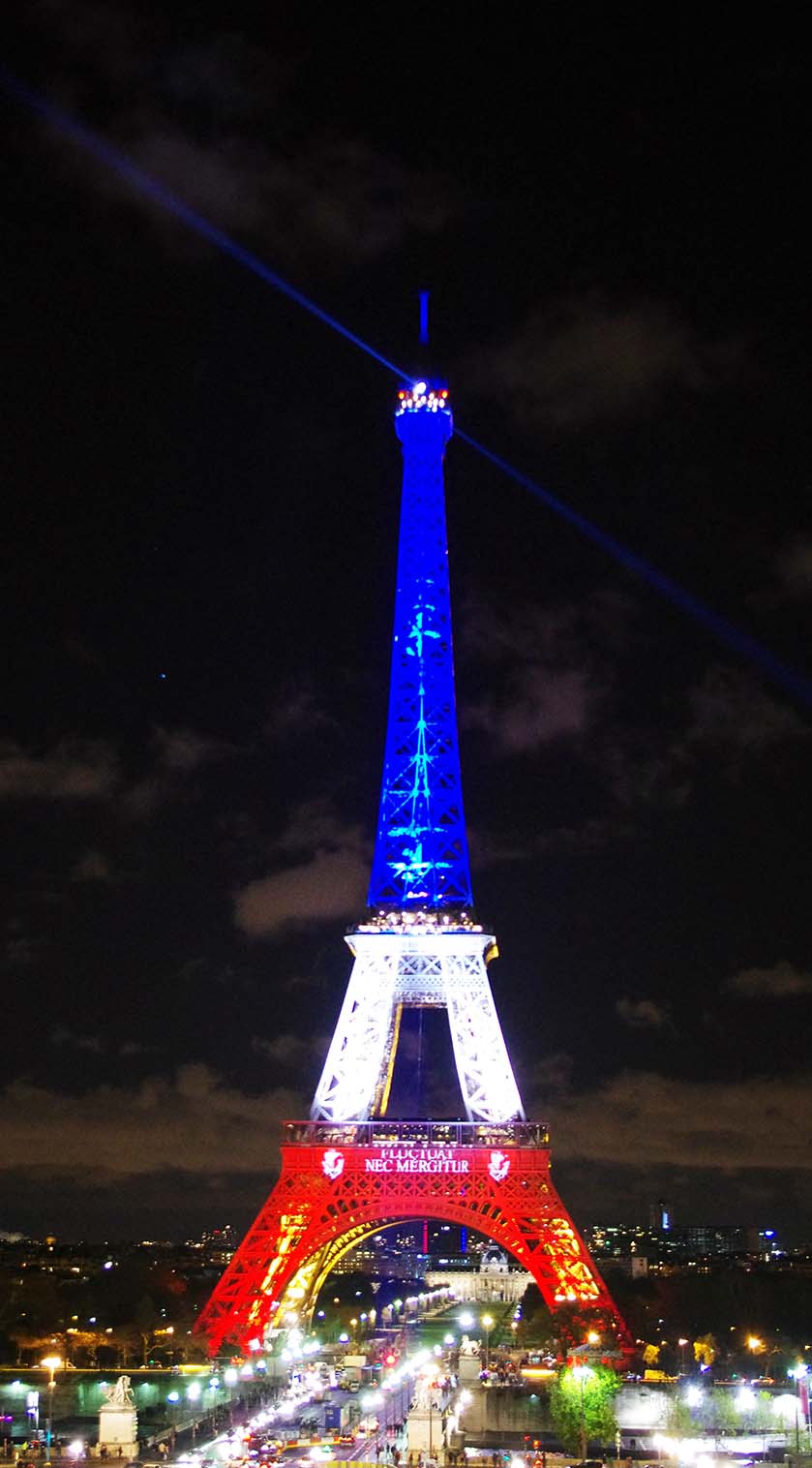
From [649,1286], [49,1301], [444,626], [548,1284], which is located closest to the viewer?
[548,1284]

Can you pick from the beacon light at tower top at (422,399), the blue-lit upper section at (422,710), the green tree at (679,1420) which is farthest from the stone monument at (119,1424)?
the beacon light at tower top at (422,399)

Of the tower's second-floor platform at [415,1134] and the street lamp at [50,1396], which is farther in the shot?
the tower's second-floor platform at [415,1134]

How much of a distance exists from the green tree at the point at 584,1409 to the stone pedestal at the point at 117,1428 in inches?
533

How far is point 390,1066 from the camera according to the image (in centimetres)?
9300

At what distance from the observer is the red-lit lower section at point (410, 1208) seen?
77.8 meters

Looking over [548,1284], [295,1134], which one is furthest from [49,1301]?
[548,1284]

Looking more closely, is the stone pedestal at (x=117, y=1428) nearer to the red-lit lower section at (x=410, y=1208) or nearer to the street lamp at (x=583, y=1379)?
the street lamp at (x=583, y=1379)

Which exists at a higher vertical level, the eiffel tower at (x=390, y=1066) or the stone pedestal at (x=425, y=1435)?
the eiffel tower at (x=390, y=1066)

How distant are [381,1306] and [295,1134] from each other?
91434 millimetres

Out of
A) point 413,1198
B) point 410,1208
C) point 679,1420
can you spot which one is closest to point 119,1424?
point 679,1420

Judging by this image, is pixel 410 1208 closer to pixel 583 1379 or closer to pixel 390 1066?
pixel 390 1066

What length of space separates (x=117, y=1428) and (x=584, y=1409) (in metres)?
14.7

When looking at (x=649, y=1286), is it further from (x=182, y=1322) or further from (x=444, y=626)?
(x=444, y=626)

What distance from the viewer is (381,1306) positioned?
16600cm
